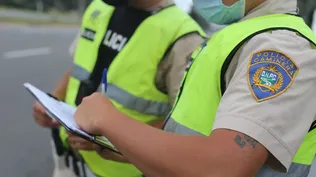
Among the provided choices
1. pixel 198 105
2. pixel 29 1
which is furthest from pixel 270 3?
pixel 29 1

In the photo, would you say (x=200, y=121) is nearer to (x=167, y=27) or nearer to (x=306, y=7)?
(x=167, y=27)

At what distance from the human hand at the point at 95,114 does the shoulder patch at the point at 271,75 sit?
13.3 inches

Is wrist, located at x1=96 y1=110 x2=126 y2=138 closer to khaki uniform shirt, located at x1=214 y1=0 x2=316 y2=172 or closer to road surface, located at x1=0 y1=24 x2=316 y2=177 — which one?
khaki uniform shirt, located at x1=214 y1=0 x2=316 y2=172

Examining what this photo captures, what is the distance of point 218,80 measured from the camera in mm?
1374

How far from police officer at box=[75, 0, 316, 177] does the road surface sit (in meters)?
0.55

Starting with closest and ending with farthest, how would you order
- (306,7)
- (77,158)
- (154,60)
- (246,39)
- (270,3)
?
(246,39) < (270,3) < (154,60) < (77,158) < (306,7)

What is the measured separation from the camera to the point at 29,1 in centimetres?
3000

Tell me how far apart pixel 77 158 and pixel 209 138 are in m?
1.32

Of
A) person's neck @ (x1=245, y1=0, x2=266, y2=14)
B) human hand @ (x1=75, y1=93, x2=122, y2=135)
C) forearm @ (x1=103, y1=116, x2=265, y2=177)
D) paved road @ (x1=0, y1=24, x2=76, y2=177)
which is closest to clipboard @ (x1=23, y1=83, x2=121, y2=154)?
human hand @ (x1=75, y1=93, x2=122, y2=135)

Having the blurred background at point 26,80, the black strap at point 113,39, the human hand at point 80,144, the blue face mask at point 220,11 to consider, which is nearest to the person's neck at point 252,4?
the blue face mask at point 220,11

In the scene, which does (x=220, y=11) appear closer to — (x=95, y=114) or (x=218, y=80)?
(x=218, y=80)

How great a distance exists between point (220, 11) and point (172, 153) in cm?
48

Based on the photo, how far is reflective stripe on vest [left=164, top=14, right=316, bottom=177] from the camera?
1.36 metres

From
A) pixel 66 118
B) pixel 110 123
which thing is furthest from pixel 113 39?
pixel 110 123
